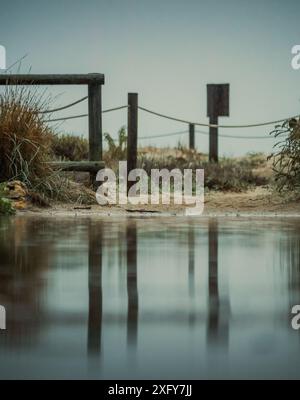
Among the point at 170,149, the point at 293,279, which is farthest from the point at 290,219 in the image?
the point at 170,149

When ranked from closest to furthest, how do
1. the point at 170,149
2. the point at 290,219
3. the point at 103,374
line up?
the point at 103,374, the point at 290,219, the point at 170,149

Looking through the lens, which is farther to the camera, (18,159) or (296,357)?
(18,159)

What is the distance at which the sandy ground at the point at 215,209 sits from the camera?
39.4 feet

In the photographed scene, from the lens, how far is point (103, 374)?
3.48m

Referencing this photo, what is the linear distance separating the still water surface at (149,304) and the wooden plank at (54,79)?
5.27m

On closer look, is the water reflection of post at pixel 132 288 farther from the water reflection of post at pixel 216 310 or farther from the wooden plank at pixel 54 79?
the wooden plank at pixel 54 79

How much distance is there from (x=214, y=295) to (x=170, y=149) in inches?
828

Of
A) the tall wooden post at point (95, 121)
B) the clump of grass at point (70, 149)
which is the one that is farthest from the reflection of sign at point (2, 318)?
the clump of grass at point (70, 149)

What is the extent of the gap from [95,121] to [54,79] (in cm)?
93

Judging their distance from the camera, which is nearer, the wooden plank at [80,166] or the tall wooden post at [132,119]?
the wooden plank at [80,166]

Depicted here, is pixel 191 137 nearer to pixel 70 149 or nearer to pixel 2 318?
pixel 70 149

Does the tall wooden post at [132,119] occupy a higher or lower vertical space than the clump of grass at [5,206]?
higher

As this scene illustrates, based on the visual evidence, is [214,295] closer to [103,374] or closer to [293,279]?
[293,279]

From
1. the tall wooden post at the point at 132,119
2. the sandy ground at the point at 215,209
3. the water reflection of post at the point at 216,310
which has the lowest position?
the water reflection of post at the point at 216,310
